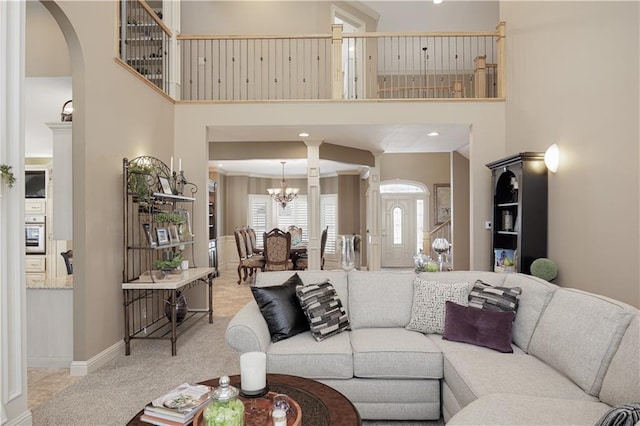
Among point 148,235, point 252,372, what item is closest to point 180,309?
point 148,235

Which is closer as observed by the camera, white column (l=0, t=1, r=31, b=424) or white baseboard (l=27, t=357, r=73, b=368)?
white column (l=0, t=1, r=31, b=424)

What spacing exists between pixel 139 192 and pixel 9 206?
1556 millimetres

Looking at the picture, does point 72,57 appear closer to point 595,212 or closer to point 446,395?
point 446,395

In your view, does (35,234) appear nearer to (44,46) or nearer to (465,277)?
(44,46)

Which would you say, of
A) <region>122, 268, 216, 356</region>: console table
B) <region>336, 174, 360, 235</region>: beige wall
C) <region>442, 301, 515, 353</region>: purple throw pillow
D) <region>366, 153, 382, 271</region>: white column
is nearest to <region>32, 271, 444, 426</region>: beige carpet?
<region>122, 268, 216, 356</region>: console table

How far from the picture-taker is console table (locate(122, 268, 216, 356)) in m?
3.79

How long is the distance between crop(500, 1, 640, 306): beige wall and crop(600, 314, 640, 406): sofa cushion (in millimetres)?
1280

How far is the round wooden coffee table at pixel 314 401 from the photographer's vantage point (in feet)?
5.43

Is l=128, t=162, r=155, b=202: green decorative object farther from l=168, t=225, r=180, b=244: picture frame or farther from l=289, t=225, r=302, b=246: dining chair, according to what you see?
l=289, t=225, r=302, b=246: dining chair

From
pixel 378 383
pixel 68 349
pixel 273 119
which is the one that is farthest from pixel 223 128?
pixel 378 383

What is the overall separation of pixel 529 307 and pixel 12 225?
3.17 m

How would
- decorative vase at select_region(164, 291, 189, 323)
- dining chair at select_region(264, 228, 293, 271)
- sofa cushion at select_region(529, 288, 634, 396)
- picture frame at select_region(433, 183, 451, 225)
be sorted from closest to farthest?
sofa cushion at select_region(529, 288, 634, 396), decorative vase at select_region(164, 291, 189, 323), dining chair at select_region(264, 228, 293, 271), picture frame at select_region(433, 183, 451, 225)

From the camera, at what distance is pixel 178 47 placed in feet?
18.4

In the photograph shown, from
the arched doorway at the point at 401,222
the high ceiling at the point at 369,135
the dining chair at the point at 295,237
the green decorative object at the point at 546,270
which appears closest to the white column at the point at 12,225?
the high ceiling at the point at 369,135
